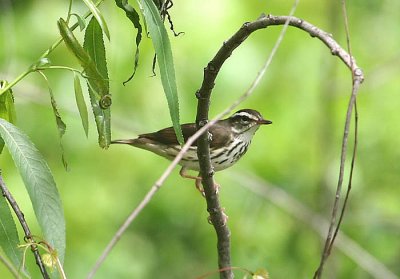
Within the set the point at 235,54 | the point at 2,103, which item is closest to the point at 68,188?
the point at 235,54

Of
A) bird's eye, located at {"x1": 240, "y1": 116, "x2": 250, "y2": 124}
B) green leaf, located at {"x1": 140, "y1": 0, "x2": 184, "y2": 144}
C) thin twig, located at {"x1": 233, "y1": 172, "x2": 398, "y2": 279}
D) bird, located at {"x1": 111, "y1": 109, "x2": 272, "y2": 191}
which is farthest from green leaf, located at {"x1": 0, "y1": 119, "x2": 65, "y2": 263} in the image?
thin twig, located at {"x1": 233, "y1": 172, "x2": 398, "y2": 279}

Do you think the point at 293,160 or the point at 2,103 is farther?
the point at 293,160

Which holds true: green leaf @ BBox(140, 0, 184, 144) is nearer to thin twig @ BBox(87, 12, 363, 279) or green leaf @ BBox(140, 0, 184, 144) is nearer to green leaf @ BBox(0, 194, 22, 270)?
thin twig @ BBox(87, 12, 363, 279)

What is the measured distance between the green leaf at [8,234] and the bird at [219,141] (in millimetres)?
2129

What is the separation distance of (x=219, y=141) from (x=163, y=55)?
2550 mm

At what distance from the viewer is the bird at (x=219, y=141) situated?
202 inches

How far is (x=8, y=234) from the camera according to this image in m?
2.81

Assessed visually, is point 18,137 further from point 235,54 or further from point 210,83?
point 235,54

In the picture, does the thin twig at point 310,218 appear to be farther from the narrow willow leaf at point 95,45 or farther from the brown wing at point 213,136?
the narrow willow leaf at point 95,45

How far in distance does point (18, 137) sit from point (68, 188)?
477cm

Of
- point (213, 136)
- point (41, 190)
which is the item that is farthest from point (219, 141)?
point (41, 190)

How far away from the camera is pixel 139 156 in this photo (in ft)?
25.5

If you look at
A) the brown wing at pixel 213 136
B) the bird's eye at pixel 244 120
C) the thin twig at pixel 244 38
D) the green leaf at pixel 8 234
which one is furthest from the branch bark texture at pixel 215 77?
the bird's eye at pixel 244 120

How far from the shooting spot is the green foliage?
2.81 metres
